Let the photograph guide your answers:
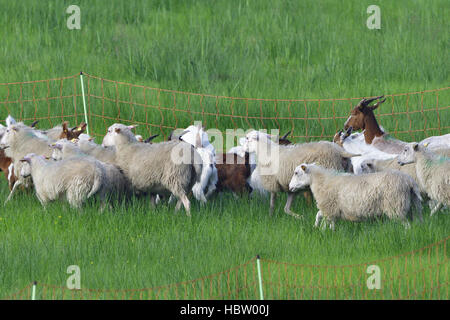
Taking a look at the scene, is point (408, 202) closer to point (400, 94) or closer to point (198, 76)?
point (400, 94)

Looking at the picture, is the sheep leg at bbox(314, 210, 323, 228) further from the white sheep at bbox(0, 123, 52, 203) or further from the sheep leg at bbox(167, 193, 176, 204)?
the white sheep at bbox(0, 123, 52, 203)

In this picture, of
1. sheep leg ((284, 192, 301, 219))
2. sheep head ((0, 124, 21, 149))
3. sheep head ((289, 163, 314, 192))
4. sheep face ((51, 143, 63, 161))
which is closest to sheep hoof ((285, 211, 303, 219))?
sheep leg ((284, 192, 301, 219))

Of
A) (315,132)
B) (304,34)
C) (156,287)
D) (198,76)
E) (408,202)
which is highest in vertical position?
(304,34)

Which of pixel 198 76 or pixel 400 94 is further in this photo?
pixel 198 76

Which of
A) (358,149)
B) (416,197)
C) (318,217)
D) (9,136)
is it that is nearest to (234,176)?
(358,149)

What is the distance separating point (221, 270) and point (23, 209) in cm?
340

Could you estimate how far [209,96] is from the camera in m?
15.3

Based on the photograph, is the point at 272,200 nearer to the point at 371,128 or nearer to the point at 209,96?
the point at 371,128

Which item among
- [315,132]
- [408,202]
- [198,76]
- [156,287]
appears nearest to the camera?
[156,287]

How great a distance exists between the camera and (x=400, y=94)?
49.2 feet

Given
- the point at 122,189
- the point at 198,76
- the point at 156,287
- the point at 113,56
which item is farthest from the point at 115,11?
the point at 156,287

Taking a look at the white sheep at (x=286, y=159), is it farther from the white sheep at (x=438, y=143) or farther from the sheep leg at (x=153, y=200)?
the sheep leg at (x=153, y=200)

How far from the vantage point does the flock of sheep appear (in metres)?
9.31

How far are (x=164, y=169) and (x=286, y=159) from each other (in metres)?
1.52
